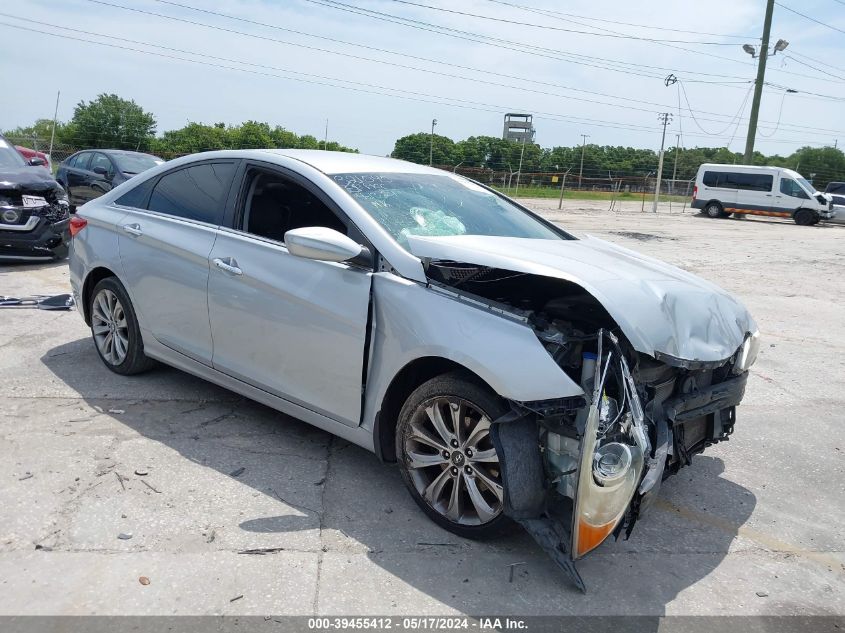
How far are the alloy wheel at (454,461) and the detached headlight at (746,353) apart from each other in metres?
1.40

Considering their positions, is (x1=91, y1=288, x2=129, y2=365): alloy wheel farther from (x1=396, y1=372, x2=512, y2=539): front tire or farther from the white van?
the white van

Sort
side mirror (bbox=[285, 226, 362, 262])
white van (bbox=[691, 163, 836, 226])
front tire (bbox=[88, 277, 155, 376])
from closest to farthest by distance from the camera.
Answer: side mirror (bbox=[285, 226, 362, 262]) → front tire (bbox=[88, 277, 155, 376]) → white van (bbox=[691, 163, 836, 226])

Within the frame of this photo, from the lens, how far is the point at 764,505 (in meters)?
3.92

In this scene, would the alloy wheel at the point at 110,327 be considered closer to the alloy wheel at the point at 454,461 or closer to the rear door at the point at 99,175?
the alloy wheel at the point at 454,461

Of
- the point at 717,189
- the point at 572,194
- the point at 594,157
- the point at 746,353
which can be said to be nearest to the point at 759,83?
the point at 717,189

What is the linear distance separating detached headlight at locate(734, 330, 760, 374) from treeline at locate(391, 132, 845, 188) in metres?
61.1

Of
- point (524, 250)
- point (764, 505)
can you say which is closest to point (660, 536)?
point (764, 505)

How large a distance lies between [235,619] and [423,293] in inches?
61.2

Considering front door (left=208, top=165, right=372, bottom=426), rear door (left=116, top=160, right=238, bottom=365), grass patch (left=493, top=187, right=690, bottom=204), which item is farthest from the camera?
grass patch (left=493, top=187, right=690, bottom=204)

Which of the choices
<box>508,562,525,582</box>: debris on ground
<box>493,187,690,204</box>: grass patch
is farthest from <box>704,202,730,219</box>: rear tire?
<box>508,562,525,582</box>: debris on ground

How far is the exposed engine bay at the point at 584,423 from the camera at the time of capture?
112 inches

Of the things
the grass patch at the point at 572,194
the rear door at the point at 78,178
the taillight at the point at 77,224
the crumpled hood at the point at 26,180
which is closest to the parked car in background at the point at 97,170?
the rear door at the point at 78,178

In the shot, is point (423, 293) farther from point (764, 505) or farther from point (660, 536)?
point (764, 505)

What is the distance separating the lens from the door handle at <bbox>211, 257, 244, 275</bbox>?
161 inches
